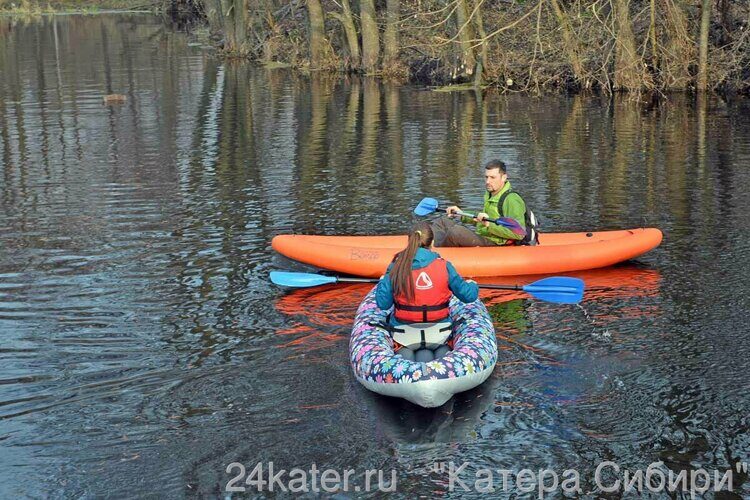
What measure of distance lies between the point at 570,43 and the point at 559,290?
53.7 ft

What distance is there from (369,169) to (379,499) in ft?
35.0

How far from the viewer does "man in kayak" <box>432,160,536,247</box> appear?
10641 millimetres

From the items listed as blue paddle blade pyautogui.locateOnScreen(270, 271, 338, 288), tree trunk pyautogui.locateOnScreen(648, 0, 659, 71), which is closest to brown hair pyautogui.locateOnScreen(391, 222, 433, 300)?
blue paddle blade pyautogui.locateOnScreen(270, 271, 338, 288)

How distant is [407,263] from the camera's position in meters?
7.71

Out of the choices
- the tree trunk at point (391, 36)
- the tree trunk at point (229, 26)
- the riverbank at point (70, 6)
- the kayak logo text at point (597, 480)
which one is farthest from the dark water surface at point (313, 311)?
the riverbank at point (70, 6)

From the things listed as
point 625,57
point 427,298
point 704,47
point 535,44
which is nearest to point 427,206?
point 427,298

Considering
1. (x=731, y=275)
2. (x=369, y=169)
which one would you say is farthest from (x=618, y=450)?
(x=369, y=169)

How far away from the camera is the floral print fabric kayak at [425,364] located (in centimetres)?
727

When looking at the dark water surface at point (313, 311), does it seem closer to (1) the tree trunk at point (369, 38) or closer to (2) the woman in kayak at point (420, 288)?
(2) the woman in kayak at point (420, 288)

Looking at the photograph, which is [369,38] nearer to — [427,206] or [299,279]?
[427,206]

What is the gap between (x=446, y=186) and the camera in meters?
15.1

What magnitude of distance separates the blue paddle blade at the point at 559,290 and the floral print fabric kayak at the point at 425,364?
1.42m

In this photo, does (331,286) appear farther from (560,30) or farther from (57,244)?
(560,30)

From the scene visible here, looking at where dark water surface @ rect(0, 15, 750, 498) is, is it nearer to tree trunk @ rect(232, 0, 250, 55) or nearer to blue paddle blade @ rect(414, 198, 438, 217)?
blue paddle blade @ rect(414, 198, 438, 217)
